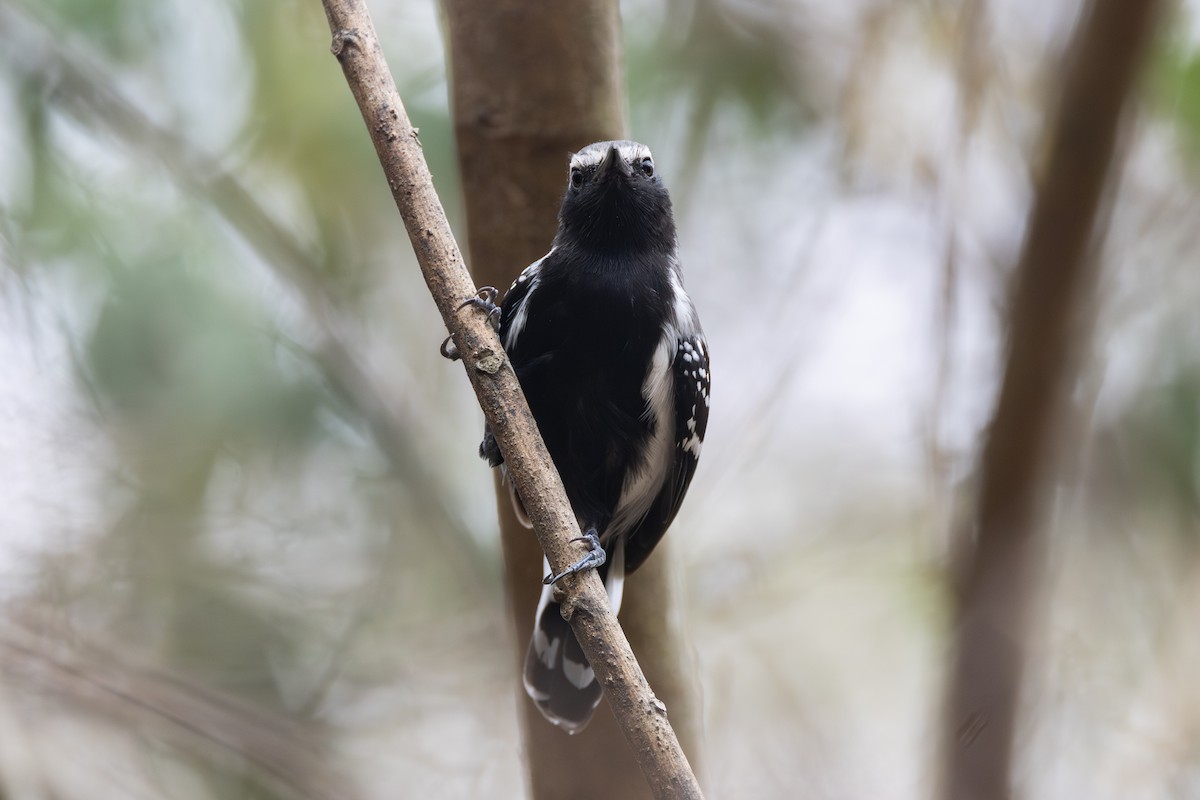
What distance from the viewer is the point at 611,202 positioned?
3.03 metres

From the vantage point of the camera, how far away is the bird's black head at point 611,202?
9.65ft

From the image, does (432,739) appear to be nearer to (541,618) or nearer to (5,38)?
(541,618)

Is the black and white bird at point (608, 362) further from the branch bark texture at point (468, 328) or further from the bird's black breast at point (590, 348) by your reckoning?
the branch bark texture at point (468, 328)

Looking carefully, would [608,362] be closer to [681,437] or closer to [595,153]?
[681,437]

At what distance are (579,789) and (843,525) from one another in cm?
321

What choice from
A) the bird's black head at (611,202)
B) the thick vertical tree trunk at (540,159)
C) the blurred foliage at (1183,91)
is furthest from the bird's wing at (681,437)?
the blurred foliage at (1183,91)

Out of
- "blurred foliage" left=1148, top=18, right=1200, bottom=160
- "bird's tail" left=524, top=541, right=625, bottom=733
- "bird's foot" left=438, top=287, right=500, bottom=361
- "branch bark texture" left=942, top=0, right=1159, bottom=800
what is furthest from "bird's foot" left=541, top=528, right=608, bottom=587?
"blurred foliage" left=1148, top=18, right=1200, bottom=160

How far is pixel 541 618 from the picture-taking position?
330 centimetres

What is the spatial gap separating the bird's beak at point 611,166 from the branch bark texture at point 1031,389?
1.08 metres

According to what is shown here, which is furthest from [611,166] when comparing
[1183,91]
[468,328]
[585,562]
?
[1183,91]

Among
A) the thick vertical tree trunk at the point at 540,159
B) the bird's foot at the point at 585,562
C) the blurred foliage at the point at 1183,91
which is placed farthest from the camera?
the blurred foliage at the point at 1183,91

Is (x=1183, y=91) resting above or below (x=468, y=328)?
above

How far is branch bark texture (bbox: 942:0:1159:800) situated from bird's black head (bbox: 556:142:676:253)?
109cm

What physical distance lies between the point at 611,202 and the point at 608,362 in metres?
0.45
